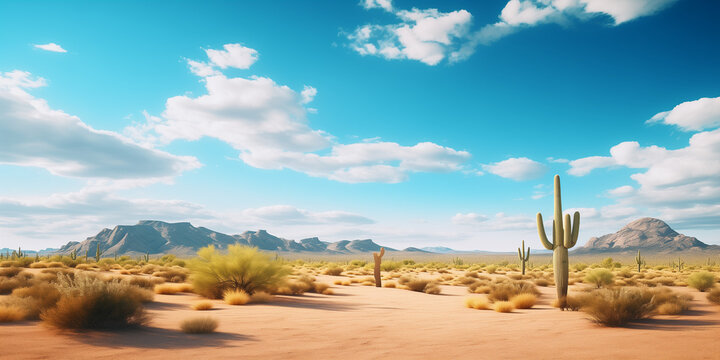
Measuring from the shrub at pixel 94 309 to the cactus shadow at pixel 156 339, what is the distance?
10.9 inches

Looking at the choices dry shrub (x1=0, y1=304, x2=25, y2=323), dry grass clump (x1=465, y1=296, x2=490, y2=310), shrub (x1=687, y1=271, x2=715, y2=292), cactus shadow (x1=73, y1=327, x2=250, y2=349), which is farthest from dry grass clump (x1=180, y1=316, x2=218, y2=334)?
shrub (x1=687, y1=271, x2=715, y2=292)

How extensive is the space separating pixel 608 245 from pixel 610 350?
182 meters

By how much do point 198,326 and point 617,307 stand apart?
30.5ft

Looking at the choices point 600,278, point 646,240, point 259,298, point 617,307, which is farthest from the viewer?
point 646,240

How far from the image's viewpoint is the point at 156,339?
7781 millimetres

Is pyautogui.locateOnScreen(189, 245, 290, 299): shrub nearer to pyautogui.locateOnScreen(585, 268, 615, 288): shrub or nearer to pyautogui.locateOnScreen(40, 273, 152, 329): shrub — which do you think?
pyautogui.locateOnScreen(40, 273, 152, 329): shrub

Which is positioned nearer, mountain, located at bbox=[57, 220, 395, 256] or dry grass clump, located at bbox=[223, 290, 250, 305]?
dry grass clump, located at bbox=[223, 290, 250, 305]

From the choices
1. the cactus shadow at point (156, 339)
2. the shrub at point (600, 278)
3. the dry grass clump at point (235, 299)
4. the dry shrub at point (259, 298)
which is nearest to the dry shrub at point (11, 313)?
the cactus shadow at point (156, 339)

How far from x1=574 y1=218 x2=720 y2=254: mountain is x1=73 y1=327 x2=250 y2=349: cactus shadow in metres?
159

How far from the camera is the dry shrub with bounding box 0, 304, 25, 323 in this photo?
28.1 feet

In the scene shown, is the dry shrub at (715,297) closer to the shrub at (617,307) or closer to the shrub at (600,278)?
the shrub at (617,307)

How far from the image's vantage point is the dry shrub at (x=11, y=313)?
8562mm

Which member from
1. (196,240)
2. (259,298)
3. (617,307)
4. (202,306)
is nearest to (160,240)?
(196,240)

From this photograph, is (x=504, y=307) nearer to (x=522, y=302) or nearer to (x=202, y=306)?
(x=522, y=302)
